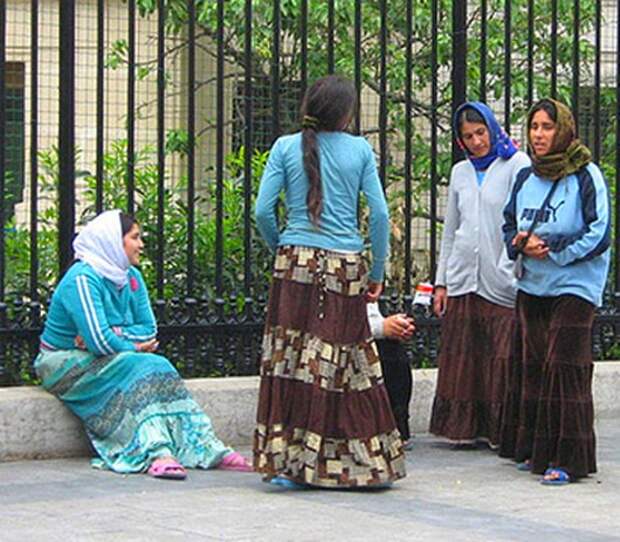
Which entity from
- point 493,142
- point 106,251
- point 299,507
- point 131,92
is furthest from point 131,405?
point 493,142

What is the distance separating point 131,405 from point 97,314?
0.45 m

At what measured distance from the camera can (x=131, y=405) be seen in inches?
339

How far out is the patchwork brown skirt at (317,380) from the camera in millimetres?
8047

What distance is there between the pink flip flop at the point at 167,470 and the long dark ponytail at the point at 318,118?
1299mm

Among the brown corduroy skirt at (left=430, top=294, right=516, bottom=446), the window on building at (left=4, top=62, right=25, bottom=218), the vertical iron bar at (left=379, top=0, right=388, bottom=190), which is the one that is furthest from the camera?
the vertical iron bar at (left=379, top=0, right=388, bottom=190)

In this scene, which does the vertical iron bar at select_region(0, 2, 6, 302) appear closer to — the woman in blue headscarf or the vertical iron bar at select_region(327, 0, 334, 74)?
the vertical iron bar at select_region(327, 0, 334, 74)

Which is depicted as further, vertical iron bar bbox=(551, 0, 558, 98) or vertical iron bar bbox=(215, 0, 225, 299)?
vertical iron bar bbox=(551, 0, 558, 98)

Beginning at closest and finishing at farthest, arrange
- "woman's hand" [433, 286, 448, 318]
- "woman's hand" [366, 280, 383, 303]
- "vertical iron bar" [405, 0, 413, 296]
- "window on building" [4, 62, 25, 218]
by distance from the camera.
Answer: "woman's hand" [366, 280, 383, 303]
"window on building" [4, 62, 25, 218]
"woman's hand" [433, 286, 448, 318]
"vertical iron bar" [405, 0, 413, 296]

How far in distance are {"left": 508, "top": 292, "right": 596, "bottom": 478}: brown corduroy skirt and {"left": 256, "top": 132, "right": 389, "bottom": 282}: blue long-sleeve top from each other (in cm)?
90

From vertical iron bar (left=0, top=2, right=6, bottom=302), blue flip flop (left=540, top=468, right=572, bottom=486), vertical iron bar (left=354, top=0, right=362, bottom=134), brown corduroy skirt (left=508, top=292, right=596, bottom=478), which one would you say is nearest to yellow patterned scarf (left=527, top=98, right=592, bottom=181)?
brown corduroy skirt (left=508, top=292, right=596, bottom=478)

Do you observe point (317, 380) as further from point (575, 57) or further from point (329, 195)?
point (575, 57)

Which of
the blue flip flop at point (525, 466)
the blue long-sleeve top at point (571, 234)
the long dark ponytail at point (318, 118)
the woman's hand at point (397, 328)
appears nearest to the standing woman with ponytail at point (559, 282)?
A: the blue long-sleeve top at point (571, 234)

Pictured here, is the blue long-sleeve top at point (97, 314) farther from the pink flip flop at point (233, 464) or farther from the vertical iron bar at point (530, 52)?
the vertical iron bar at point (530, 52)

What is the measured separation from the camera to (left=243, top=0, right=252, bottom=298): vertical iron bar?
380 inches
